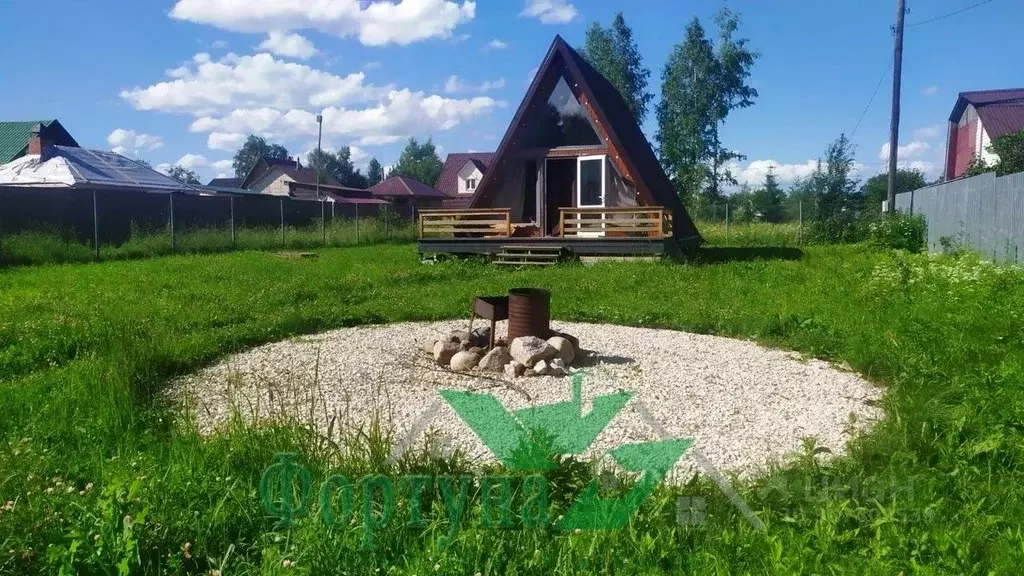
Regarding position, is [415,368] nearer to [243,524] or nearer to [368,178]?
[243,524]

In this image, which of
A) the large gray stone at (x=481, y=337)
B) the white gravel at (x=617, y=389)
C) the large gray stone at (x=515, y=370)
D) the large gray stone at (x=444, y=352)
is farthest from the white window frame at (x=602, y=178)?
the large gray stone at (x=515, y=370)

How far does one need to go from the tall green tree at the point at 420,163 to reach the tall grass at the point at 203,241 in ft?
196

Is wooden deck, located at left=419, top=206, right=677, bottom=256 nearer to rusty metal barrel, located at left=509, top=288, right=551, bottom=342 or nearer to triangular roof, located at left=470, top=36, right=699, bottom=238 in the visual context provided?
triangular roof, located at left=470, top=36, right=699, bottom=238

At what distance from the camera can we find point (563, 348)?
6.18 meters

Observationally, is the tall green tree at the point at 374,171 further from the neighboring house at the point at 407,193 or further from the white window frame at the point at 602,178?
the white window frame at the point at 602,178

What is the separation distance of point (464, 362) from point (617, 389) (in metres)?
1.28

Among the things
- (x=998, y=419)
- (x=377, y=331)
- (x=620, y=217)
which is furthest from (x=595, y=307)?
(x=620, y=217)

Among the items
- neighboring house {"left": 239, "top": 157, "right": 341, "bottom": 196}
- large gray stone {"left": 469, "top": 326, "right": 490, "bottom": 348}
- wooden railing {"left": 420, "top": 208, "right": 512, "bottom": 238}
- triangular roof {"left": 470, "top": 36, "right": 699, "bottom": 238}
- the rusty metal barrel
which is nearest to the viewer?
the rusty metal barrel

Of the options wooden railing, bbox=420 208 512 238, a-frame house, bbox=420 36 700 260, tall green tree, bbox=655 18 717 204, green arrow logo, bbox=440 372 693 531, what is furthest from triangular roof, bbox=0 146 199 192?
green arrow logo, bbox=440 372 693 531

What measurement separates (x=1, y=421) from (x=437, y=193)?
47137 mm

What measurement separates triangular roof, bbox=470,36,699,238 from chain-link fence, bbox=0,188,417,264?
7934 mm

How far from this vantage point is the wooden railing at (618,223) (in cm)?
1490

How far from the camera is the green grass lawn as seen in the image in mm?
2713

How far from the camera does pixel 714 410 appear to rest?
5.05m
